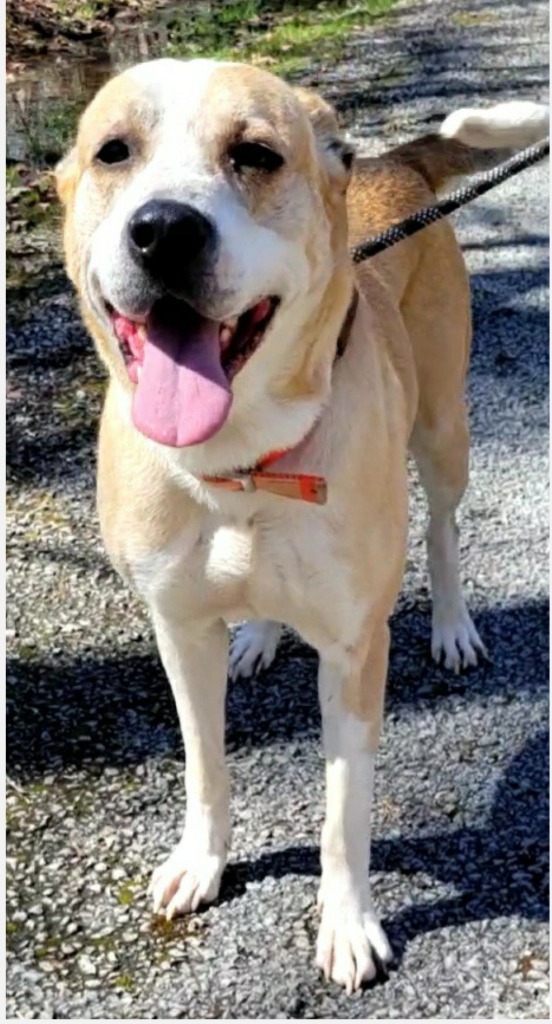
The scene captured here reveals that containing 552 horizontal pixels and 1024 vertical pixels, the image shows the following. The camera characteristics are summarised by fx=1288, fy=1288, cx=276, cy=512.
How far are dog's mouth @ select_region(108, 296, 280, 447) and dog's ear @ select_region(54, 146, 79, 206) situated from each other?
1.28ft

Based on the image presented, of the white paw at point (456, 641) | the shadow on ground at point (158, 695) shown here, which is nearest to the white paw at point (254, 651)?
the shadow on ground at point (158, 695)

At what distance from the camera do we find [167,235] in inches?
86.0

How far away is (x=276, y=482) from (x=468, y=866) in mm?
1302

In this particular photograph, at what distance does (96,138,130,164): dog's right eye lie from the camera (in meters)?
2.45

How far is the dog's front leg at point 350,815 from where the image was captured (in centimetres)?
288

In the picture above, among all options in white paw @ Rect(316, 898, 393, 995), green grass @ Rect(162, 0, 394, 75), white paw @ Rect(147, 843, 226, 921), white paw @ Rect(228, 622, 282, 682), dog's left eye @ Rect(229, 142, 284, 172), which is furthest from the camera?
green grass @ Rect(162, 0, 394, 75)

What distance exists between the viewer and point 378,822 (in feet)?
11.3

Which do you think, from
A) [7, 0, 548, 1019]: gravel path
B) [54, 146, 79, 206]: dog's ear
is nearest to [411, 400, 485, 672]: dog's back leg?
[7, 0, 548, 1019]: gravel path

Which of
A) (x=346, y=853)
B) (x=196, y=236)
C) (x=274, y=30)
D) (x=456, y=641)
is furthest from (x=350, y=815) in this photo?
(x=274, y=30)

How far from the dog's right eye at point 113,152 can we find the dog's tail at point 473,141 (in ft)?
4.80

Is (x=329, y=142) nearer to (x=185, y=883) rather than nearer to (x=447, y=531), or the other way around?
(x=447, y=531)

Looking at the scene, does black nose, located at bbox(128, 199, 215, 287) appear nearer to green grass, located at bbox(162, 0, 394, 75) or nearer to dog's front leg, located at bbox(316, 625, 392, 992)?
dog's front leg, located at bbox(316, 625, 392, 992)

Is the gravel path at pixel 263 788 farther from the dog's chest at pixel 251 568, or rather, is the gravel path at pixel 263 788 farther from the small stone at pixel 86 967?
the dog's chest at pixel 251 568

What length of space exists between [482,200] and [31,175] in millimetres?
2690
